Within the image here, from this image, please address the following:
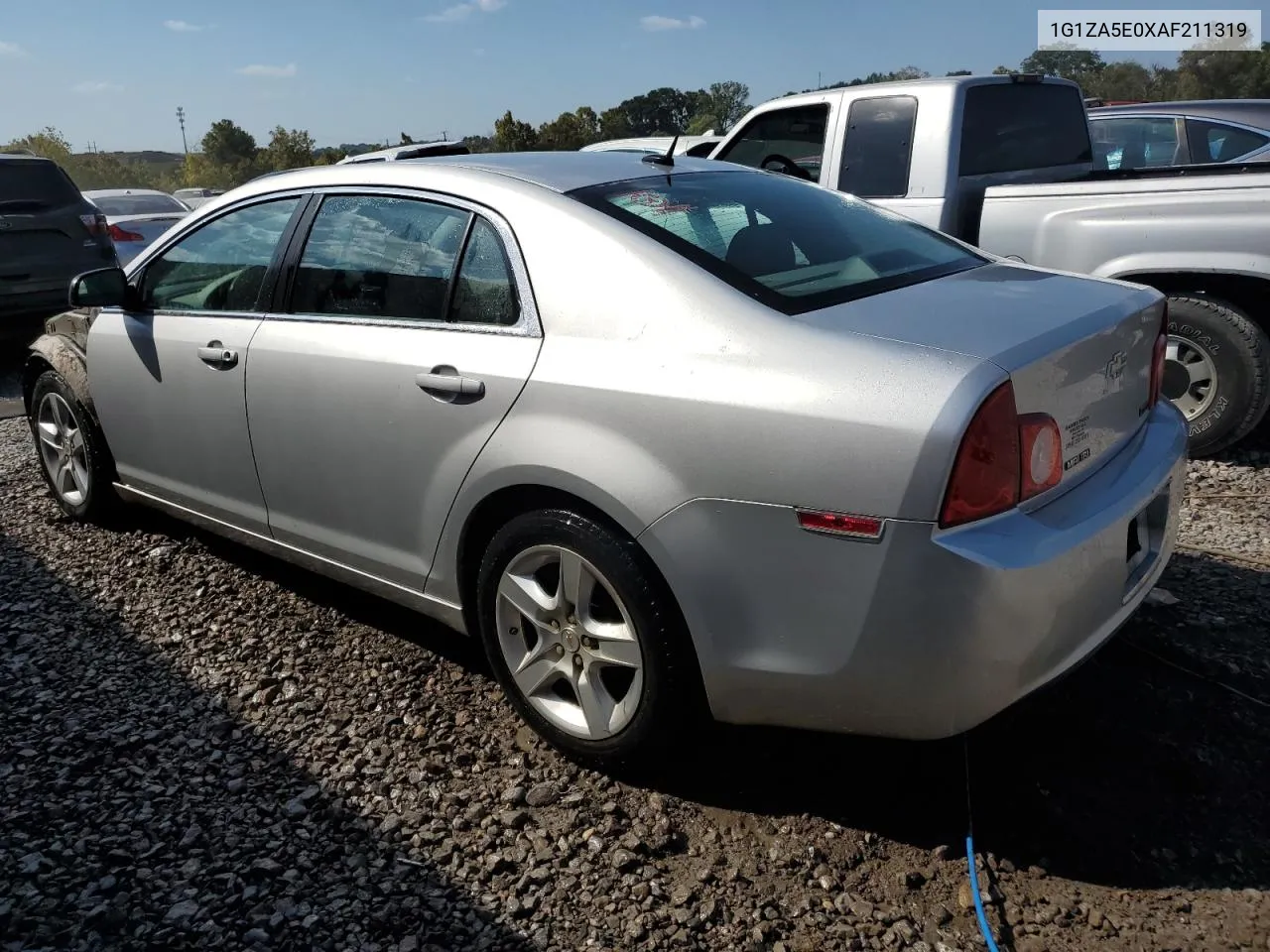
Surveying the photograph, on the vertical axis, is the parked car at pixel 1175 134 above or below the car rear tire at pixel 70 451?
above

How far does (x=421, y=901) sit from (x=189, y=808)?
782 millimetres

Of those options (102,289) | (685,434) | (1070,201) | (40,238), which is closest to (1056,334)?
(685,434)

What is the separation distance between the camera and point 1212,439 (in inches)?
194

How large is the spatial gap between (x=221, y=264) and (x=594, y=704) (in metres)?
2.26

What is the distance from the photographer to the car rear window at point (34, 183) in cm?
842

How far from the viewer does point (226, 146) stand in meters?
60.6

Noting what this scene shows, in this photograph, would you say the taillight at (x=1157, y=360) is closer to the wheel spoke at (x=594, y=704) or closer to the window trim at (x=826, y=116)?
the wheel spoke at (x=594, y=704)

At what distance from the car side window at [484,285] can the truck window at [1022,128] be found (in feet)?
12.0

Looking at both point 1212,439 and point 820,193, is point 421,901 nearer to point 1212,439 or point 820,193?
point 820,193

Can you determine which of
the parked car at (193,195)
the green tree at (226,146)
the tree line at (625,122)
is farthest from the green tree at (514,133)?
the green tree at (226,146)

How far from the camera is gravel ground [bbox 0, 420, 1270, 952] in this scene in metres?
2.28

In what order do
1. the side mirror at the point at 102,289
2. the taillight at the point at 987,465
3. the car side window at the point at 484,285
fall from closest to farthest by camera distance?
the taillight at the point at 987,465, the car side window at the point at 484,285, the side mirror at the point at 102,289

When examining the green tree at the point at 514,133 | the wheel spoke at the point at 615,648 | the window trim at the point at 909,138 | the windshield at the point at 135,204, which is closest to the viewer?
the wheel spoke at the point at 615,648

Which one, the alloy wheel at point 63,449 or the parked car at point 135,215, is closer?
the alloy wheel at point 63,449
